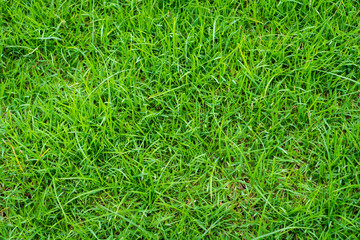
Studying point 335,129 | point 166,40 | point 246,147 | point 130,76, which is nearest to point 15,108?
point 130,76

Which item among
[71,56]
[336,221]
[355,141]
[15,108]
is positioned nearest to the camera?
[336,221]

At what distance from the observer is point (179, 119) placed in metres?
2.48

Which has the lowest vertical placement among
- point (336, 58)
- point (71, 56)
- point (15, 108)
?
point (15, 108)

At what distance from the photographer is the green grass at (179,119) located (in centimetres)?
223

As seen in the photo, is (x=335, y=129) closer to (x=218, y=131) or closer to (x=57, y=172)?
(x=218, y=131)

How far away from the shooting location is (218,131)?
2.42 m

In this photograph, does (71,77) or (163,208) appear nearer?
(163,208)

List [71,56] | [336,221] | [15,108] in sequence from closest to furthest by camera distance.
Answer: [336,221] < [15,108] < [71,56]

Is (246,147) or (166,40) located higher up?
(166,40)

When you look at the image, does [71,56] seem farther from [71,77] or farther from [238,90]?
[238,90]

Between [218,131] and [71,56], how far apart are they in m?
1.27

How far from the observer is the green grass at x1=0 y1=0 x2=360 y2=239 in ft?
7.31

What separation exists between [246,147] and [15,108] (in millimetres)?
1632

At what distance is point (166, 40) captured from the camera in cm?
267
